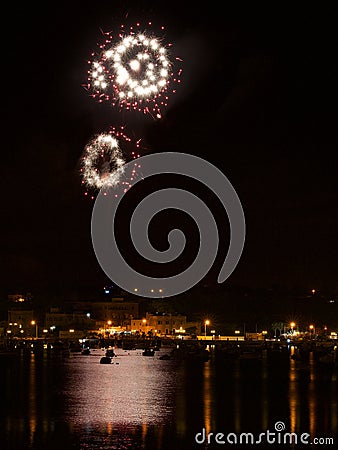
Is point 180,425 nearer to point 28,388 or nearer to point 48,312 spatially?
point 28,388

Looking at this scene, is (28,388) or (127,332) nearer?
(28,388)

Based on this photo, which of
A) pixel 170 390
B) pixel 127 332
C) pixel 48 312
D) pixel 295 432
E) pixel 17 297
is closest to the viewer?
pixel 295 432

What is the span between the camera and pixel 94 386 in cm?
3067

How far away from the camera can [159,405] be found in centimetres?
2450

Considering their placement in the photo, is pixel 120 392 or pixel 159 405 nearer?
pixel 159 405

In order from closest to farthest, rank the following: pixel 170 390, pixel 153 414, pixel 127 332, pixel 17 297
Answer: pixel 153 414
pixel 170 390
pixel 127 332
pixel 17 297

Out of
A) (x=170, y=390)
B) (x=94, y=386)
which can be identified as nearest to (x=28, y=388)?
(x=94, y=386)

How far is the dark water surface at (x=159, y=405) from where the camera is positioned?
60.9 ft

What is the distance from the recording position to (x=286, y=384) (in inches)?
1233

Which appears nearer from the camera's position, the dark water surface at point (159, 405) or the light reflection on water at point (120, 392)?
the dark water surface at point (159, 405)

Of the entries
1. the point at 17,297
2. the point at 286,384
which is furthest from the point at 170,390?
the point at 17,297

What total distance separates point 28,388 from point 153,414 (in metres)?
8.57

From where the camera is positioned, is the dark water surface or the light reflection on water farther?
the light reflection on water

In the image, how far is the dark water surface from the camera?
1856 cm
